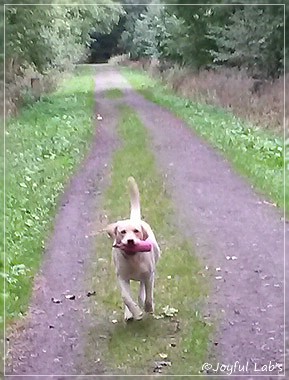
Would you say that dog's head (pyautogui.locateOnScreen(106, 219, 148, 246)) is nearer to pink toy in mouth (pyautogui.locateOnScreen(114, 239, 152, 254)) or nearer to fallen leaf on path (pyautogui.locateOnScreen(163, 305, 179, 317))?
pink toy in mouth (pyautogui.locateOnScreen(114, 239, 152, 254))

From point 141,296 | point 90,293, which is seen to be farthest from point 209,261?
point 141,296

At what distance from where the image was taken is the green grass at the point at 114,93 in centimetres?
3082

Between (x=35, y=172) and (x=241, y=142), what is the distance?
454 centimetres

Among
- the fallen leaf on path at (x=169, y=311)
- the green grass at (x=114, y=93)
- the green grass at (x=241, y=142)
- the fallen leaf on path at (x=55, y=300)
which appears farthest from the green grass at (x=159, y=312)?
the green grass at (x=114, y=93)

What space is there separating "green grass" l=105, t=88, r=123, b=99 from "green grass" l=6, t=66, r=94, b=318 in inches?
118

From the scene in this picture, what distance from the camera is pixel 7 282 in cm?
717

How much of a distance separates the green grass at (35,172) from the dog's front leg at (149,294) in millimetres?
1165

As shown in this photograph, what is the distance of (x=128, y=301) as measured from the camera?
5902 millimetres

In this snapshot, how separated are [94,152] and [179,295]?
31.8ft

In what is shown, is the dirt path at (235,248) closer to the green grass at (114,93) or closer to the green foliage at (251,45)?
the green foliage at (251,45)

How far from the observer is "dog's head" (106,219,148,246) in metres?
5.60

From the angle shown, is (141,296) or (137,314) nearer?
(137,314)

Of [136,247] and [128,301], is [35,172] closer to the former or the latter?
[128,301]

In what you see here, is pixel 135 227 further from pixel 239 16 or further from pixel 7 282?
pixel 239 16
